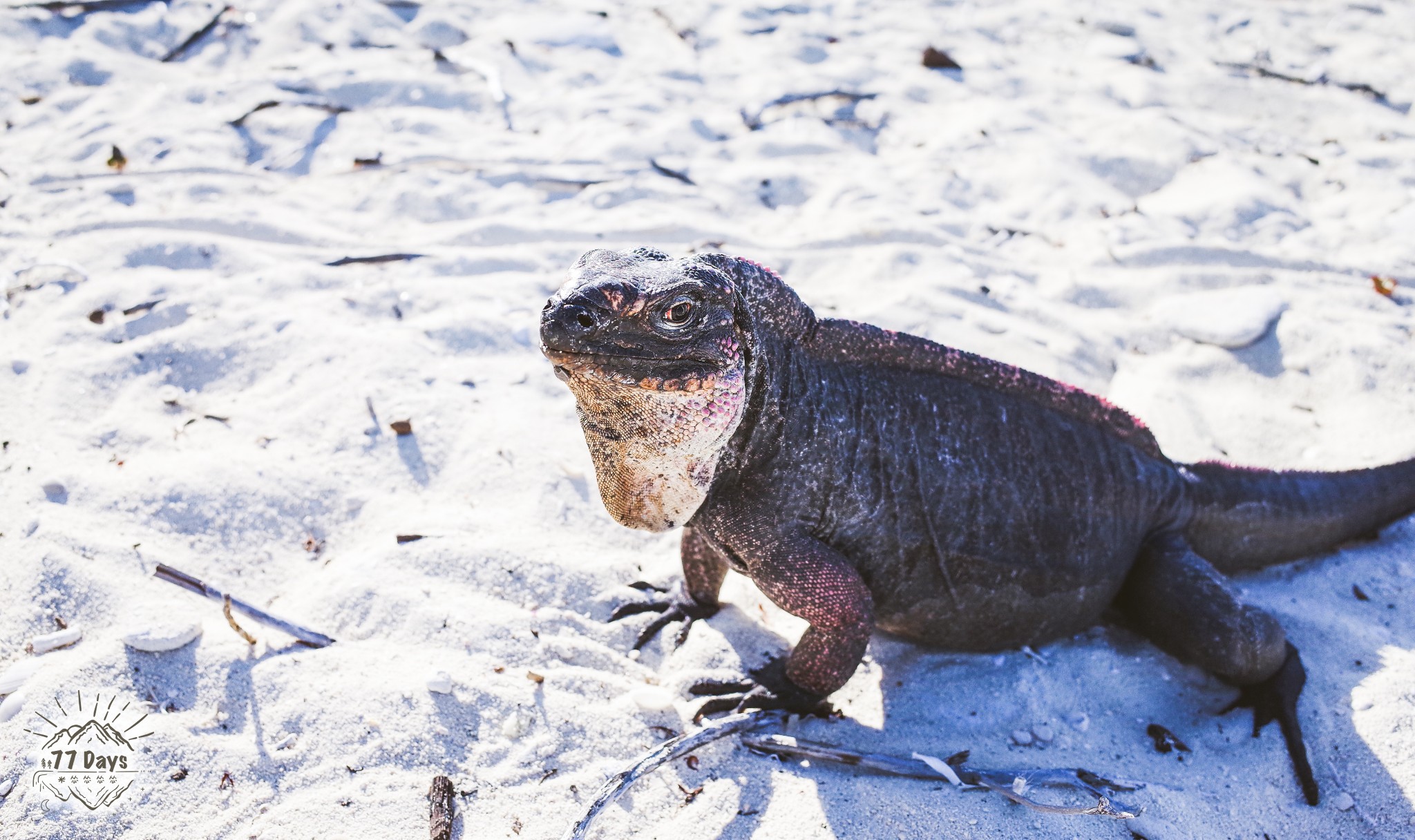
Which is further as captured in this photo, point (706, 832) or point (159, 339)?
point (159, 339)

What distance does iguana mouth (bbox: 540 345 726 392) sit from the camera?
1737 mm

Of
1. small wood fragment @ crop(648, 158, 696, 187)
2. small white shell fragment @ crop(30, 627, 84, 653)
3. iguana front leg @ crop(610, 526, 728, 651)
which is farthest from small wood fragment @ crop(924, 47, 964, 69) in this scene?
small white shell fragment @ crop(30, 627, 84, 653)

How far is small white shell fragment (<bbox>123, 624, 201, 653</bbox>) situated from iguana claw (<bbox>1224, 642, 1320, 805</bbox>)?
8.83 ft

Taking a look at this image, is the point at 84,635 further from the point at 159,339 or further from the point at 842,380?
the point at 842,380

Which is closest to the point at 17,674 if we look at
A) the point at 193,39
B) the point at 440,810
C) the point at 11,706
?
the point at 11,706

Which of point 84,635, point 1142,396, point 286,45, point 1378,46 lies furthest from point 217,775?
point 1378,46

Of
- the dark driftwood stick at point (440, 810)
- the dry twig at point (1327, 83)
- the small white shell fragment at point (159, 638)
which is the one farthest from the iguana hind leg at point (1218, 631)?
the dry twig at point (1327, 83)

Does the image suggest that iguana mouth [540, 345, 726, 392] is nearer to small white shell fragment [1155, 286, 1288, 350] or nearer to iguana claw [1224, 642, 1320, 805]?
iguana claw [1224, 642, 1320, 805]

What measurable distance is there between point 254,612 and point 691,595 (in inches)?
45.0

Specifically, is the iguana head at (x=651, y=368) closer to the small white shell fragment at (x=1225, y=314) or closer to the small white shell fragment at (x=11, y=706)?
the small white shell fragment at (x=11, y=706)

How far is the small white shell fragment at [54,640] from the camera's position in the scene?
2094 mm

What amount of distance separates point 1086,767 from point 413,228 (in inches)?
134

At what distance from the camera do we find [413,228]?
409 centimetres

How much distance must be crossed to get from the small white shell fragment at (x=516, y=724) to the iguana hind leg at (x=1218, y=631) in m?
1.74
